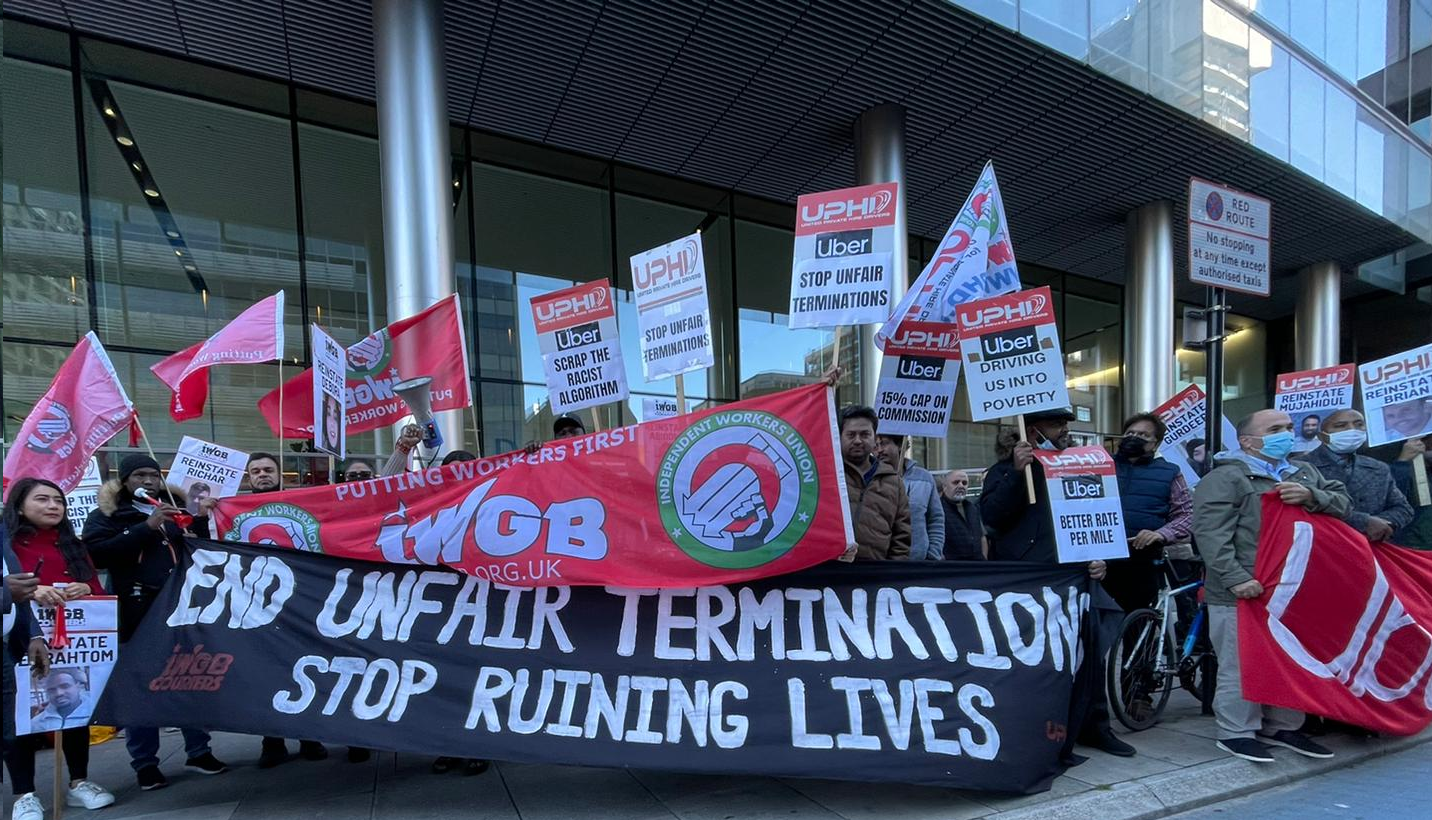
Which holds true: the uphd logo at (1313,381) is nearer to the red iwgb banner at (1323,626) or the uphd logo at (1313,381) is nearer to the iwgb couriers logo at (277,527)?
the red iwgb banner at (1323,626)

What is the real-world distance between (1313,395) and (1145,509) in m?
4.45

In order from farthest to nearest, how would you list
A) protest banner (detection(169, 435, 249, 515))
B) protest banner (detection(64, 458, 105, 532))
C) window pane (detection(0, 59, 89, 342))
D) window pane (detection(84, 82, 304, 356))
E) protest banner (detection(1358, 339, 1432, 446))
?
window pane (detection(84, 82, 304, 356)) < window pane (detection(0, 59, 89, 342)) < protest banner (detection(1358, 339, 1432, 446)) < protest banner (detection(64, 458, 105, 532)) < protest banner (detection(169, 435, 249, 515))

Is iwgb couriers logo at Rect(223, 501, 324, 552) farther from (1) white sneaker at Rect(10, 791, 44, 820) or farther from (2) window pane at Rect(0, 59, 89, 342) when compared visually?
(2) window pane at Rect(0, 59, 89, 342)

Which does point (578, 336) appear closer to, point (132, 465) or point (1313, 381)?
point (132, 465)

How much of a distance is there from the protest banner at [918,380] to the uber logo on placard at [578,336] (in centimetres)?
225

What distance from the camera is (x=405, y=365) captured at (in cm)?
645

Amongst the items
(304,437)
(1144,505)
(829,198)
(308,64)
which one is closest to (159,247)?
(308,64)

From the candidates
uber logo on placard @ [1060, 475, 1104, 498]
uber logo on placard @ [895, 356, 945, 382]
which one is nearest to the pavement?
uber logo on placard @ [1060, 475, 1104, 498]

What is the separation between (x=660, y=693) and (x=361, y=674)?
1630 mm

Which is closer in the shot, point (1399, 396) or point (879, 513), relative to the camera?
point (879, 513)

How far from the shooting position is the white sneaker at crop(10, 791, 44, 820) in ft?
13.0

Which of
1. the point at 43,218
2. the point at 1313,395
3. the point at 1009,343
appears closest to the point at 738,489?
the point at 1009,343

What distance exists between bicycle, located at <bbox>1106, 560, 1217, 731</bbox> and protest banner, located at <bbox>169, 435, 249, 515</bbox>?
6.01 meters

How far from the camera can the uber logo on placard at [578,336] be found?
6074 mm
